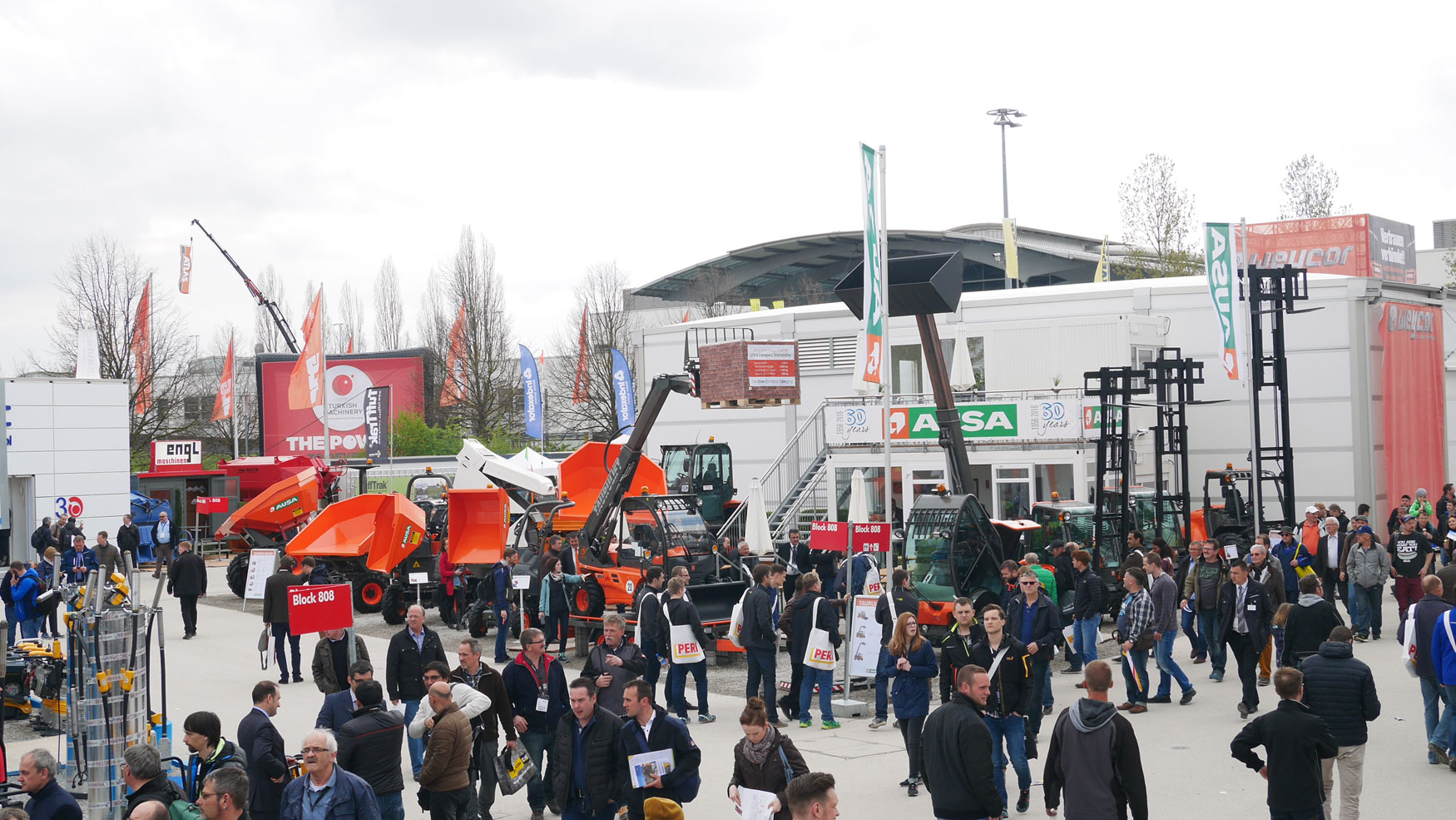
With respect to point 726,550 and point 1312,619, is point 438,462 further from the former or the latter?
point 1312,619

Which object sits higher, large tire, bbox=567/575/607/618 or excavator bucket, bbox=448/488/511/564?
excavator bucket, bbox=448/488/511/564

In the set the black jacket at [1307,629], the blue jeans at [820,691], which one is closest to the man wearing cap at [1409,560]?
the black jacket at [1307,629]

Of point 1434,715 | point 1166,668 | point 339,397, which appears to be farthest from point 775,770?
point 339,397

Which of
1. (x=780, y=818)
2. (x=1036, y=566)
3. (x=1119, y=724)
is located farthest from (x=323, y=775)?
(x=1036, y=566)

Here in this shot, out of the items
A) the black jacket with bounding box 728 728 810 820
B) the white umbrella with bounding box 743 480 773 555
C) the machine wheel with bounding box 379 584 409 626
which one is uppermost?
the white umbrella with bounding box 743 480 773 555

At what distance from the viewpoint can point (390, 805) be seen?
7785 millimetres

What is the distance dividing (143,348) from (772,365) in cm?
3149

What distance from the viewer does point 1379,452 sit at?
27141 millimetres

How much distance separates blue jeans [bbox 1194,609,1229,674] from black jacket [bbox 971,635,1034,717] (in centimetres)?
551

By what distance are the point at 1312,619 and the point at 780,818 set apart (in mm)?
6750

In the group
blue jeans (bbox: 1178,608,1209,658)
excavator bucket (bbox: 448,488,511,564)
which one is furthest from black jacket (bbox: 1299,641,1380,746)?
excavator bucket (bbox: 448,488,511,564)

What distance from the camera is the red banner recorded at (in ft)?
90.2

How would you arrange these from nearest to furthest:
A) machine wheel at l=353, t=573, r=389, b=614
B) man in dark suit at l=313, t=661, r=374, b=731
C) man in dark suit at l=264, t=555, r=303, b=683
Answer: man in dark suit at l=313, t=661, r=374, b=731, man in dark suit at l=264, t=555, r=303, b=683, machine wheel at l=353, t=573, r=389, b=614

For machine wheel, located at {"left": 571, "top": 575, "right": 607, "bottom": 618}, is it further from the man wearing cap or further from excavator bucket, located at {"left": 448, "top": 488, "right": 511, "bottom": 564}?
the man wearing cap
